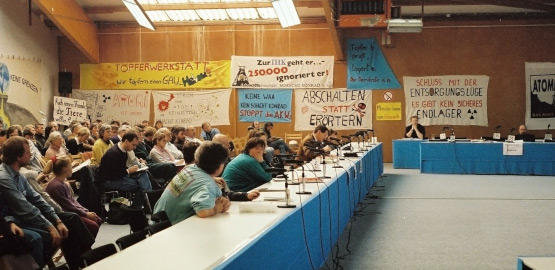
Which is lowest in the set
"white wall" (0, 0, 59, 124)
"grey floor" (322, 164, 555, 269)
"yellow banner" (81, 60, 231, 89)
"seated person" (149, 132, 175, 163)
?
"grey floor" (322, 164, 555, 269)

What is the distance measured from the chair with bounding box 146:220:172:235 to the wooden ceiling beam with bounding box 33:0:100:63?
11.3 m

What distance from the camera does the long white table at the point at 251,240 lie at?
302 cm

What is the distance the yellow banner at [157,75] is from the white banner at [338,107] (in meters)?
2.07

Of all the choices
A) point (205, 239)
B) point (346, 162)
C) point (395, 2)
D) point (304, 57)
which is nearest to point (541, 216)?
point (346, 162)

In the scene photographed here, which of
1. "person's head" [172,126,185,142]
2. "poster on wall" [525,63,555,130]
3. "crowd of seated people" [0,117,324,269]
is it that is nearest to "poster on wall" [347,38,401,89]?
"poster on wall" [525,63,555,130]

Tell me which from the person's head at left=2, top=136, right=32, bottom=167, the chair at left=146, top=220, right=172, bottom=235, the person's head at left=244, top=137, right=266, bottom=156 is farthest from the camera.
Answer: the person's head at left=244, top=137, right=266, bottom=156

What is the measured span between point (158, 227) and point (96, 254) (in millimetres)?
731

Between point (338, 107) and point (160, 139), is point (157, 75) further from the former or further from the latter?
point (160, 139)

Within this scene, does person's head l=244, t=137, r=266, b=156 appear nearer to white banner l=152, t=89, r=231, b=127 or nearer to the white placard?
the white placard

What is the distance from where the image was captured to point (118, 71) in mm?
16797

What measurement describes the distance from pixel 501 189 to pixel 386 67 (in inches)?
219

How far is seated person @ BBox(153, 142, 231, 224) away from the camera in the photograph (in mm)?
4184

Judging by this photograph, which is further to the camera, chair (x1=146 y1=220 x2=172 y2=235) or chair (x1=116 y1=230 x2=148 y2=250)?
chair (x1=146 y1=220 x2=172 y2=235)

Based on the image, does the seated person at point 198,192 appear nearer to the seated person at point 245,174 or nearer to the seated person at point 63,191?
the seated person at point 63,191
